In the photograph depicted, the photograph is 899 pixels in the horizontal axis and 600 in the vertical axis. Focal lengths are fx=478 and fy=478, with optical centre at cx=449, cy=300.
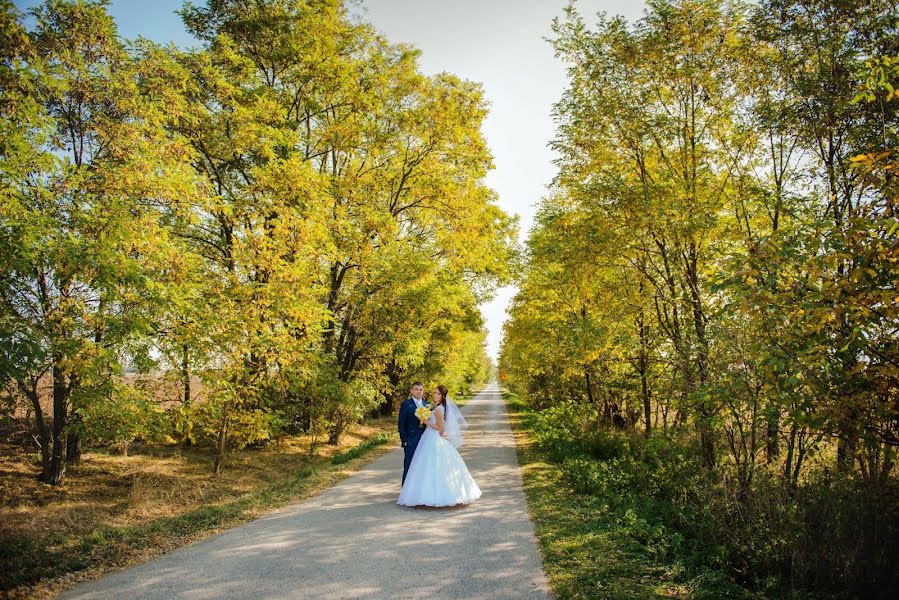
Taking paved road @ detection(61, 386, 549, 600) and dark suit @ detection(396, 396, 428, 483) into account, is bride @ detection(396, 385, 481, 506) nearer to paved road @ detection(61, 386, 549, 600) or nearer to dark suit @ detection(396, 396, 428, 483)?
paved road @ detection(61, 386, 549, 600)

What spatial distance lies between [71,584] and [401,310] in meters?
11.3

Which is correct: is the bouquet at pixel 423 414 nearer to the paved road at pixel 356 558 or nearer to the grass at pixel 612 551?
the paved road at pixel 356 558

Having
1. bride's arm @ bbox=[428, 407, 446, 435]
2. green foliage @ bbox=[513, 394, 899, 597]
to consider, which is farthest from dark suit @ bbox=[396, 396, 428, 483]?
green foliage @ bbox=[513, 394, 899, 597]

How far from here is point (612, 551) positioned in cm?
570

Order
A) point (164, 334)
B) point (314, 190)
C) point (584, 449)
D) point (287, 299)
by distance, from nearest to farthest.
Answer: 1. point (164, 334)
2. point (287, 299)
3. point (314, 190)
4. point (584, 449)

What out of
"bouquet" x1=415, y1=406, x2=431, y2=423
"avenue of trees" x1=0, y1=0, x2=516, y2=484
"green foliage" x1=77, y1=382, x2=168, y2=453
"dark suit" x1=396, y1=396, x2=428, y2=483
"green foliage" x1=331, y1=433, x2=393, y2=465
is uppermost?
"avenue of trees" x1=0, y1=0, x2=516, y2=484

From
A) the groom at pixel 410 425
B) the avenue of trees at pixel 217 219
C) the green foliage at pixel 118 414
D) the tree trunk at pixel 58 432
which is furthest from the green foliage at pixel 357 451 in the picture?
the tree trunk at pixel 58 432

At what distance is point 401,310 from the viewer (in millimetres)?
15617

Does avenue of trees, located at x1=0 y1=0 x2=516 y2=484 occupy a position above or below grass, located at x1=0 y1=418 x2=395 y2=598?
above

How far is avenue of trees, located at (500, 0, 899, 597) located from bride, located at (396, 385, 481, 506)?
379 centimetres

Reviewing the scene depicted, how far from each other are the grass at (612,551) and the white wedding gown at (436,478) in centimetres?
120

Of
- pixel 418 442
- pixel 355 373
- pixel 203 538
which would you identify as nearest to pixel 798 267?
pixel 418 442

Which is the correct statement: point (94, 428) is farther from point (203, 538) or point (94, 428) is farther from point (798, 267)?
point (798, 267)

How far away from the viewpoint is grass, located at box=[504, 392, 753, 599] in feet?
15.4
